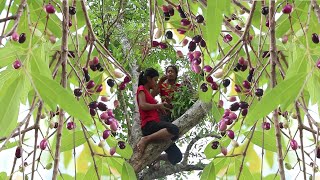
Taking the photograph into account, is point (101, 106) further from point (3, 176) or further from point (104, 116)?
point (3, 176)

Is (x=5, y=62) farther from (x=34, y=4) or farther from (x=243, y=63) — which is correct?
(x=243, y=63)

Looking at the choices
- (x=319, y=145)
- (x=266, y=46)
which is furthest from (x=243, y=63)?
(x=319, y=145)

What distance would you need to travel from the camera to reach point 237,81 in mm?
1179

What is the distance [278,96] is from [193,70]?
568 millimetres

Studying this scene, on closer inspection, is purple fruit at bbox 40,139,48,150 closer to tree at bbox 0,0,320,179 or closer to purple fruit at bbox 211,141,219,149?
tree at bbox 0,0,320,179

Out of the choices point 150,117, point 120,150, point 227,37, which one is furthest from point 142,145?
point 227,37

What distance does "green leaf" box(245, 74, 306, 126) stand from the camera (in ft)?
1.97

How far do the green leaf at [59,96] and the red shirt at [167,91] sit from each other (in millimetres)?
2077

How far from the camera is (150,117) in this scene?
2684mm

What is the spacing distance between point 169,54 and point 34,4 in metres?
1.92

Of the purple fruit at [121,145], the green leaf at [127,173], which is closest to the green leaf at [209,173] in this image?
the green leaf at [127,173]

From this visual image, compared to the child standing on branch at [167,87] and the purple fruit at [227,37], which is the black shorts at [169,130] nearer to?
the child standing on branch at [167,87]

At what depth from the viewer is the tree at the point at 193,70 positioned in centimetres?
64

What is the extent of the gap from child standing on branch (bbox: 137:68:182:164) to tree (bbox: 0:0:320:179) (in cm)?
102
